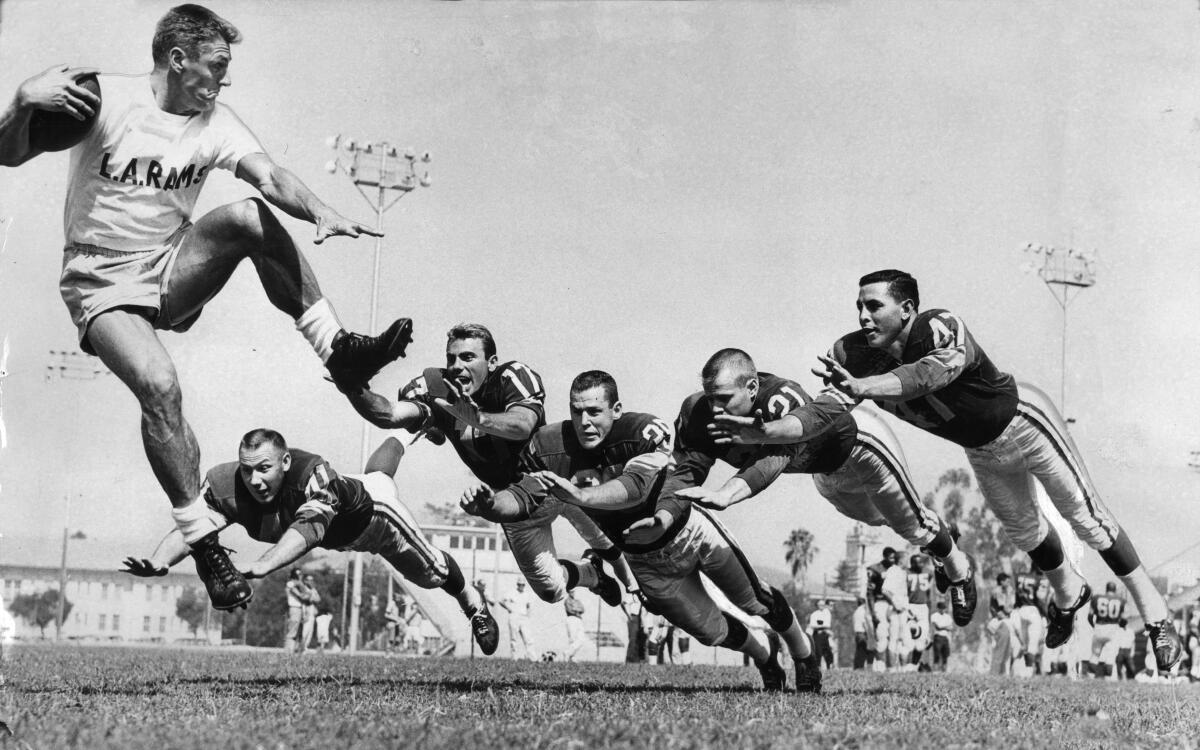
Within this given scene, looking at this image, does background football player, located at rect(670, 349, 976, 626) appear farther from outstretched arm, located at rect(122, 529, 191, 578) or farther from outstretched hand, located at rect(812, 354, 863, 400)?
outstretched arm, located at rect(122, 529, 191, 578)

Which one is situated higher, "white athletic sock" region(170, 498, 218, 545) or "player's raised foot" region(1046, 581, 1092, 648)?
"white athletic sock" region(170, 498, 218, 545)

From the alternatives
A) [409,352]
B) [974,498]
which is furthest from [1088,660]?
[409,352]

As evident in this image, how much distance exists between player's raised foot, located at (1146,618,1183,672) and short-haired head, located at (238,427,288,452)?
5142 millimetres

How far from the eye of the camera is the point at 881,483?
7.18 metres

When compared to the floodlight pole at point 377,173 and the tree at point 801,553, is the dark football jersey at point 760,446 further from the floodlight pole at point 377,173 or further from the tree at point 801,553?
the tree at point 801,553

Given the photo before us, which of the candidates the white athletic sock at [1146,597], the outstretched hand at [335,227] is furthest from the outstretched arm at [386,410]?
the white athletic sock at [1146,597]

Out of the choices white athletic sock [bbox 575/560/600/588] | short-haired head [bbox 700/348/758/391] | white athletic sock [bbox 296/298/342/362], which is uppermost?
white athletic sock [bbox 296/298/342/362]

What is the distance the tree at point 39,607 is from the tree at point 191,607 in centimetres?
276

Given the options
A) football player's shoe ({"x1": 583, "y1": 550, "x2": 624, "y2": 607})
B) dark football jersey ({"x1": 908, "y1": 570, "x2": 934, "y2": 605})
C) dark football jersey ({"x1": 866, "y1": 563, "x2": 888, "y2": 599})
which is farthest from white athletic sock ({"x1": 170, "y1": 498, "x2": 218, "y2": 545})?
dark football jersey ({"x1": 908, "y1": 570, "x2": 934, "y2": 605})

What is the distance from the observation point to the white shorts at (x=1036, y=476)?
7.21m

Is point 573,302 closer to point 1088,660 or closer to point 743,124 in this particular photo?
point 743,124

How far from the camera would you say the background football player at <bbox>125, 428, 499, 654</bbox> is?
21.8 ft

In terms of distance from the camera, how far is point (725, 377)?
6.38 metres

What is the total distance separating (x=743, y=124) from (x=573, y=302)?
1.65m
